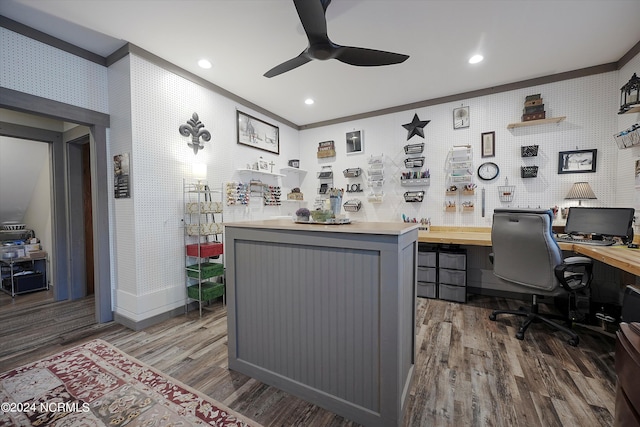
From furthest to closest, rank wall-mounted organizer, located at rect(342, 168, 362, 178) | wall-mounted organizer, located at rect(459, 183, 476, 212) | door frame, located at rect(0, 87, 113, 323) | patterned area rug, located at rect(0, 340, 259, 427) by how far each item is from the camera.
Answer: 1. wall-mounted organizer, located at rect(342, 168, 362, 178)
2. wall-mounted organizer, located at rect(459, 183, 476, 212)
3. door frame, located at rect(0, 87, 113, 323)
4. patterned area rug, located at rect(0, 340, 259, 427)

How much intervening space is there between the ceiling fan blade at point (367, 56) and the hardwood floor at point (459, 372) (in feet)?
8.21

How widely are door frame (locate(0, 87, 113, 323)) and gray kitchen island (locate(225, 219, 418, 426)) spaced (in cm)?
187

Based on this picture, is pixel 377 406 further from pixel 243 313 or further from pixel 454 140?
pixel 454 140

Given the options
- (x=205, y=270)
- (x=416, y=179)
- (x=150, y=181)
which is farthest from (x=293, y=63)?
(x=416, y=179)

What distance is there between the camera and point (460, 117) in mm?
3809

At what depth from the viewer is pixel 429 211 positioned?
4078 millimetres

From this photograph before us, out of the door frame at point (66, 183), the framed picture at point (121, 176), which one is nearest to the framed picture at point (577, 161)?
the framed picture at point (121, 176)

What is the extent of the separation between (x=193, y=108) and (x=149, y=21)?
1012 millimetres

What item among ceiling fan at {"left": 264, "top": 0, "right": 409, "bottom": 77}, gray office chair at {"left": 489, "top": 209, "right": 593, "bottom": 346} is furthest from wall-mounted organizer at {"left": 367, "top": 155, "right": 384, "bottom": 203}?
ceiling fan at {"left": 264, "top": 0, "right": 409, "bottom": 77}

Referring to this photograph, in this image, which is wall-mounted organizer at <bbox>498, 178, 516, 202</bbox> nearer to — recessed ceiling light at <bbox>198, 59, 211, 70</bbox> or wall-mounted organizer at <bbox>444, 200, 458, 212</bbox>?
wall-mounted organizer at <bbox>444, 200, 458, 212</bbox>

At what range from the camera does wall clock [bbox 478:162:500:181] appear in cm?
361

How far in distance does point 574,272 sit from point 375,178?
109 inches

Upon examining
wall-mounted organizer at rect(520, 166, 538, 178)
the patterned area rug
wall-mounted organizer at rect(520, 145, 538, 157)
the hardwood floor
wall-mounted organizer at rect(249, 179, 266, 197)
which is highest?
wall-mounted organizer at rect(520, 145, 538, 157)

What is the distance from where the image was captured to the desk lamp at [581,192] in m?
2.99
